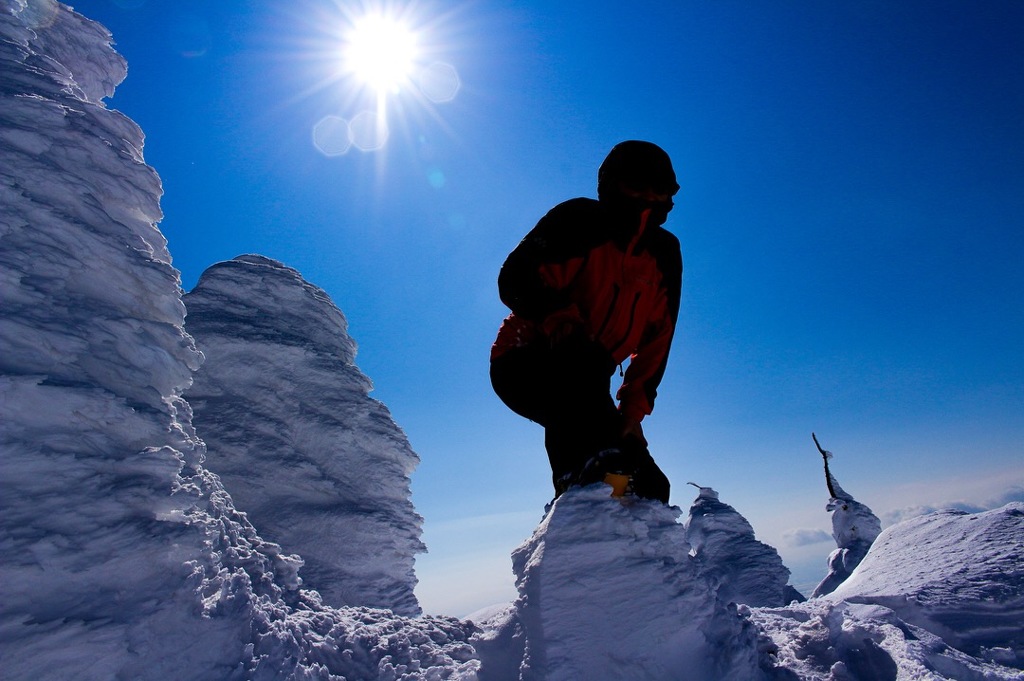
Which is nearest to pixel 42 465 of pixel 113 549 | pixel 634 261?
pixel 113 549

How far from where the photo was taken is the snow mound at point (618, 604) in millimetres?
2482

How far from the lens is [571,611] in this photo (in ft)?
8.44

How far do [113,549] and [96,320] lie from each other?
1.97 meters

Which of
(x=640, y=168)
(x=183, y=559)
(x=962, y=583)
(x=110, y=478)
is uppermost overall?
(x=640, y=168)

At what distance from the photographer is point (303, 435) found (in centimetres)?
1149

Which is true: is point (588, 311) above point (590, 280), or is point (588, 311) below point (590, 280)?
below

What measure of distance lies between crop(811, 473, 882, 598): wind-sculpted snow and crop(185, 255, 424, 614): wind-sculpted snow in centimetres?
1260

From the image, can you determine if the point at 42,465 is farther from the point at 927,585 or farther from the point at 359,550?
the point at 359,550

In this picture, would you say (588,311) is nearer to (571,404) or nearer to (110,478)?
(571,404)

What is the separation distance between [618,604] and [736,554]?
18025 mm

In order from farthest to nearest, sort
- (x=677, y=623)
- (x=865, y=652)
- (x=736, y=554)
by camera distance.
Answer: (x=736, y=554) < (x=865, y=652) < (x=677, y=623)

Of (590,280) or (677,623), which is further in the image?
(590,280)

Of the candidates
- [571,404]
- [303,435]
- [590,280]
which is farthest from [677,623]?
[303,435]

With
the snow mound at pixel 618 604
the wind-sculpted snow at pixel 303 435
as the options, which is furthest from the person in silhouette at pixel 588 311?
the wind-sculpted snow at pixel 303 435
